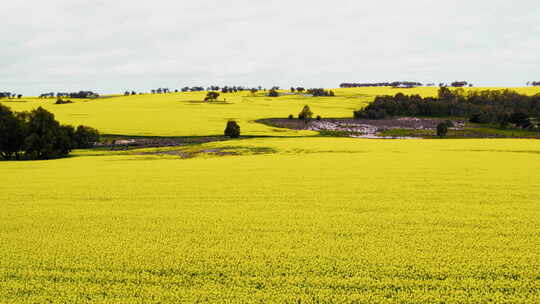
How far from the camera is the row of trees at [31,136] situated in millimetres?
37094

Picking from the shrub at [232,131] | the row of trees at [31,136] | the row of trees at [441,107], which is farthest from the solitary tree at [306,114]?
the row of trees at [31,136]

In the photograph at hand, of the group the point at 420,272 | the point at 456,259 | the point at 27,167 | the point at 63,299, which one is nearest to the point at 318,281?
the point at 420,272

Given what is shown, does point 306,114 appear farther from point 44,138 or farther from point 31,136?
point 31,136

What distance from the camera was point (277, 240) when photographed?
28.5ft

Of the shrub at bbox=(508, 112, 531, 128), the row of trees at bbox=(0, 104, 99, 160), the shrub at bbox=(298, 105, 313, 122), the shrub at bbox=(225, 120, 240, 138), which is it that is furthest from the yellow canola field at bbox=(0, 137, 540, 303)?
the shrub at bbox=(508, 112, 531, 128)

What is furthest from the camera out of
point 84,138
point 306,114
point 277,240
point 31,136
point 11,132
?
point 306,114

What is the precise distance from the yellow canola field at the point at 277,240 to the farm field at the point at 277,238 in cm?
4

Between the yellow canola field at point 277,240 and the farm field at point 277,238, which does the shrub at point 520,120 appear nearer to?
the farm field at point 277,238

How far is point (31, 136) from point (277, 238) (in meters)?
38.9

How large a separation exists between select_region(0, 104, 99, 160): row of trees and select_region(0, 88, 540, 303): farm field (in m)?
21.9

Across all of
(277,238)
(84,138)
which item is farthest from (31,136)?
(277,238)

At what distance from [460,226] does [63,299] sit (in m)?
10.2

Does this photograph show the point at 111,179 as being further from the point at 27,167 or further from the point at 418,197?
the point at 418,197

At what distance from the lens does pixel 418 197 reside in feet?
42.6
